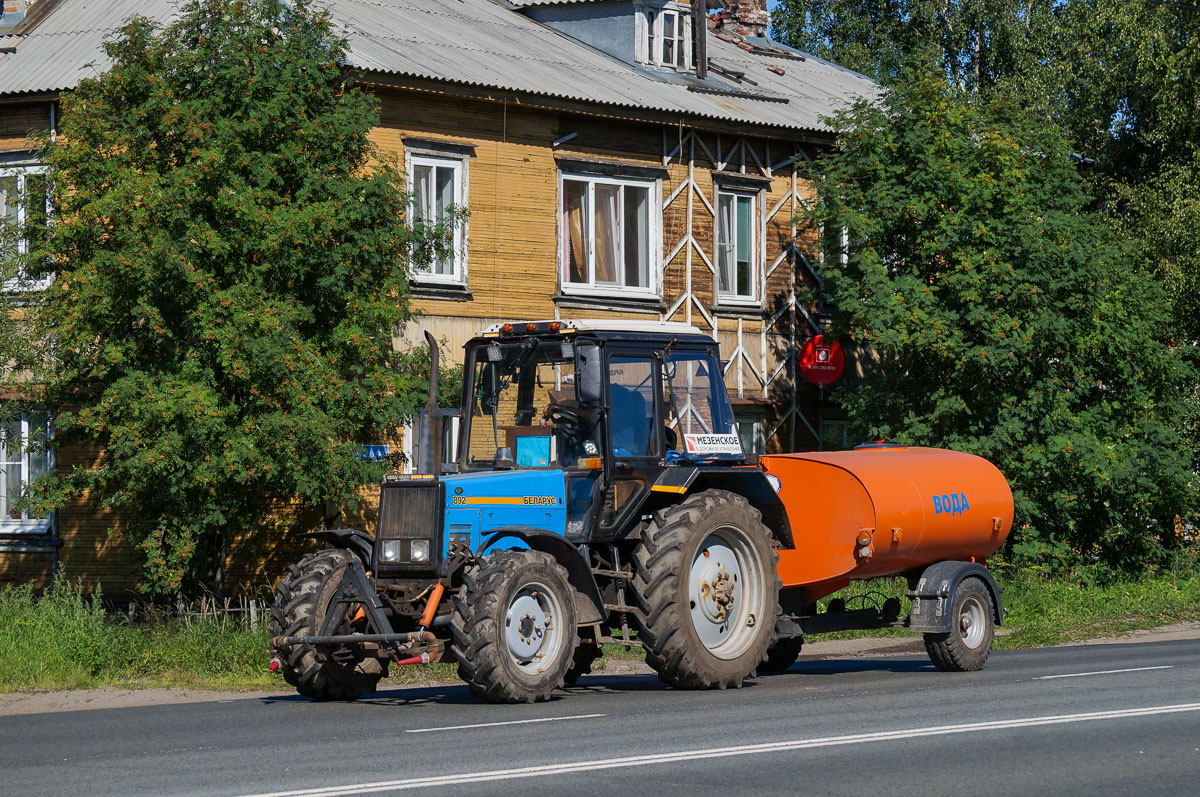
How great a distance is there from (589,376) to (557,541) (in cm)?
148

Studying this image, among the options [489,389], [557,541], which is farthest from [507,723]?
[489,389]

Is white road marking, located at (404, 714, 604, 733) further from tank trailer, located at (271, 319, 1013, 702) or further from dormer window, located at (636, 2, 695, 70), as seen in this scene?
dormer window, located at (636, 2, 695, 70)

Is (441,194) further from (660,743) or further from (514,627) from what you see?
(660,743)

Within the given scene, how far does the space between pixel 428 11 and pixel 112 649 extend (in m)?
Result: 14.3

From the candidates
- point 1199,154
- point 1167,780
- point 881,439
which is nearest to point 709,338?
point 1167,780

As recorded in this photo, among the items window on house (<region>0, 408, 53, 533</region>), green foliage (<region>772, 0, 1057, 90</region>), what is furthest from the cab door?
green foliage (<region>772, 0, 1057, 90</region>)

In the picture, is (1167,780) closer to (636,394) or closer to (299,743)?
(299,743)

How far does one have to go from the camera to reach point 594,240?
25031 millimetres

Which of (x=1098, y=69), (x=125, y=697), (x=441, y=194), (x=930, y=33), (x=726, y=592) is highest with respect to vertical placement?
(x=930, y=33)

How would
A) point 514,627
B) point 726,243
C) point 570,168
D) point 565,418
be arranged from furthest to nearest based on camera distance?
point 726,243 → point 570,168 → point 565,418 → point 514,627

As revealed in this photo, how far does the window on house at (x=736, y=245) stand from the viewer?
26.8 metres

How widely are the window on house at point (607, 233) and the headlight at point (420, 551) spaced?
1254cm

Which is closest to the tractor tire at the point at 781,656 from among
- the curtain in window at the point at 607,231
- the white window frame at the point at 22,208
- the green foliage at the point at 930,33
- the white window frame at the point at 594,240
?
the white window frame at the point at 22,208

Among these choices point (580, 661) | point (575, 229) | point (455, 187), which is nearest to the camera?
point (580, 661)
